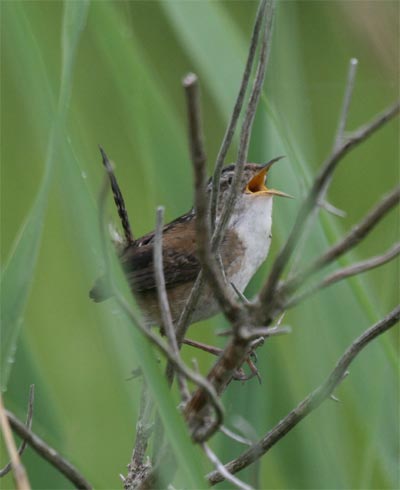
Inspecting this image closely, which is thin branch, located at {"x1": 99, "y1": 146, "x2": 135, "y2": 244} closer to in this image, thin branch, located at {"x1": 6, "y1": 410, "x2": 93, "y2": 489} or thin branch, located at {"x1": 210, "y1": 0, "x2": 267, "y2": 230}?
thin branch, located at {"x1": 210, "y1": 0, "x2": 267, "y2": 230}

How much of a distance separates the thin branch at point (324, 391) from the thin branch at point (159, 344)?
0.15 metres

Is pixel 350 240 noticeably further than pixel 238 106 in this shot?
No

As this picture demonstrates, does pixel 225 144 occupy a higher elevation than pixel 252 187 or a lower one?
higher

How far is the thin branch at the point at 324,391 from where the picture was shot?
1.11 metres

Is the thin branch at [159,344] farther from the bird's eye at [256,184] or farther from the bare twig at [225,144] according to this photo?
the bird's eye at [256,184]

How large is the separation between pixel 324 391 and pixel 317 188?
29 cm

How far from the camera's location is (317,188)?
944 millimetres

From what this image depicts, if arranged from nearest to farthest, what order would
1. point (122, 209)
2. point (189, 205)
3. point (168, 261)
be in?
point (189, 205)
point (122, 209)
point (168, 261)

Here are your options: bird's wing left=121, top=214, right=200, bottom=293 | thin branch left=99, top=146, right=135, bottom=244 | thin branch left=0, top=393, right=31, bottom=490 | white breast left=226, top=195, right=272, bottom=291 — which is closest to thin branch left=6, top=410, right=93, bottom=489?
thin branch left=0, top=393, right=31, bottom=490

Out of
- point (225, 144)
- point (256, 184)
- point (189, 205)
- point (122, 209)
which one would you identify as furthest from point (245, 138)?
point (256, 184)

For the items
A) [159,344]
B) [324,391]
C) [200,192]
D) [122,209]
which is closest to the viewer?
[200,192]

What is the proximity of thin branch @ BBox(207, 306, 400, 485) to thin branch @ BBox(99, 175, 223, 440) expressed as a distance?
0.48 ft

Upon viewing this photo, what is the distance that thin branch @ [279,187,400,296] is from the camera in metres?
0.91

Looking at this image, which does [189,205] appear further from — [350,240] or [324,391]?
[350,240]
